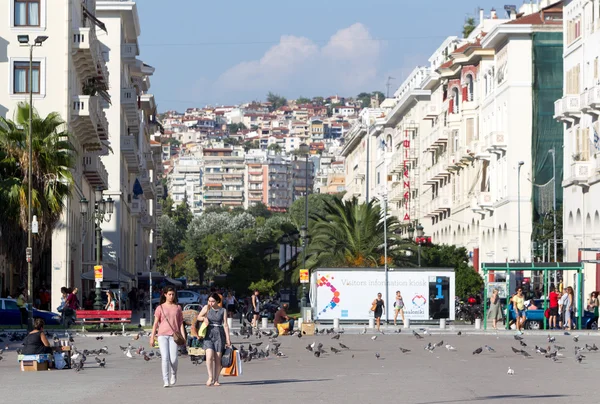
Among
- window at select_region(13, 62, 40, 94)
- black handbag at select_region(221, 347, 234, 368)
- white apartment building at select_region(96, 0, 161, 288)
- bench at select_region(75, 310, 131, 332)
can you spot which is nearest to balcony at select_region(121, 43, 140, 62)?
white apartment building at select_region(96, 0, 161, 288)

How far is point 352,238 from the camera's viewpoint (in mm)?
66625

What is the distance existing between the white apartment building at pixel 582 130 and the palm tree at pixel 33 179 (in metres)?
22.1

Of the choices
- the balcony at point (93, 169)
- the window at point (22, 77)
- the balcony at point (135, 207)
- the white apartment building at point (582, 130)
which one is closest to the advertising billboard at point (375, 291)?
the white apartment building at point (582, 130)

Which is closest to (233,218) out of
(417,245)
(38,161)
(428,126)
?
(428,126)

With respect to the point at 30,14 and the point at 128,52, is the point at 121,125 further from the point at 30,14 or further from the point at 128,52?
the point at 30,14

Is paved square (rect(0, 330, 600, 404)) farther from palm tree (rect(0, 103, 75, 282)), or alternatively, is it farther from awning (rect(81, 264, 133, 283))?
awning (rect(81, 264, 133, 283))

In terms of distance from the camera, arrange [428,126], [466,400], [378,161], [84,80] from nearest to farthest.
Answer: [466,400], [84,80], [428,126], [378,161]

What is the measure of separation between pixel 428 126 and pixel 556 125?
3239cm

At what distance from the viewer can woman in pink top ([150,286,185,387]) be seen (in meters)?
20.9

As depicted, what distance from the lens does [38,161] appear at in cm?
5019

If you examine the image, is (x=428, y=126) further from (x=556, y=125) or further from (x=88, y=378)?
(x=88, y=378)

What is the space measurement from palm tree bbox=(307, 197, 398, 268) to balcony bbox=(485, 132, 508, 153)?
16946 mm

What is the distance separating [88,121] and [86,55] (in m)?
2.85

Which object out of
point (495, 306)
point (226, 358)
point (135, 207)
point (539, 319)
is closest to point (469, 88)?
point (135, 207)
